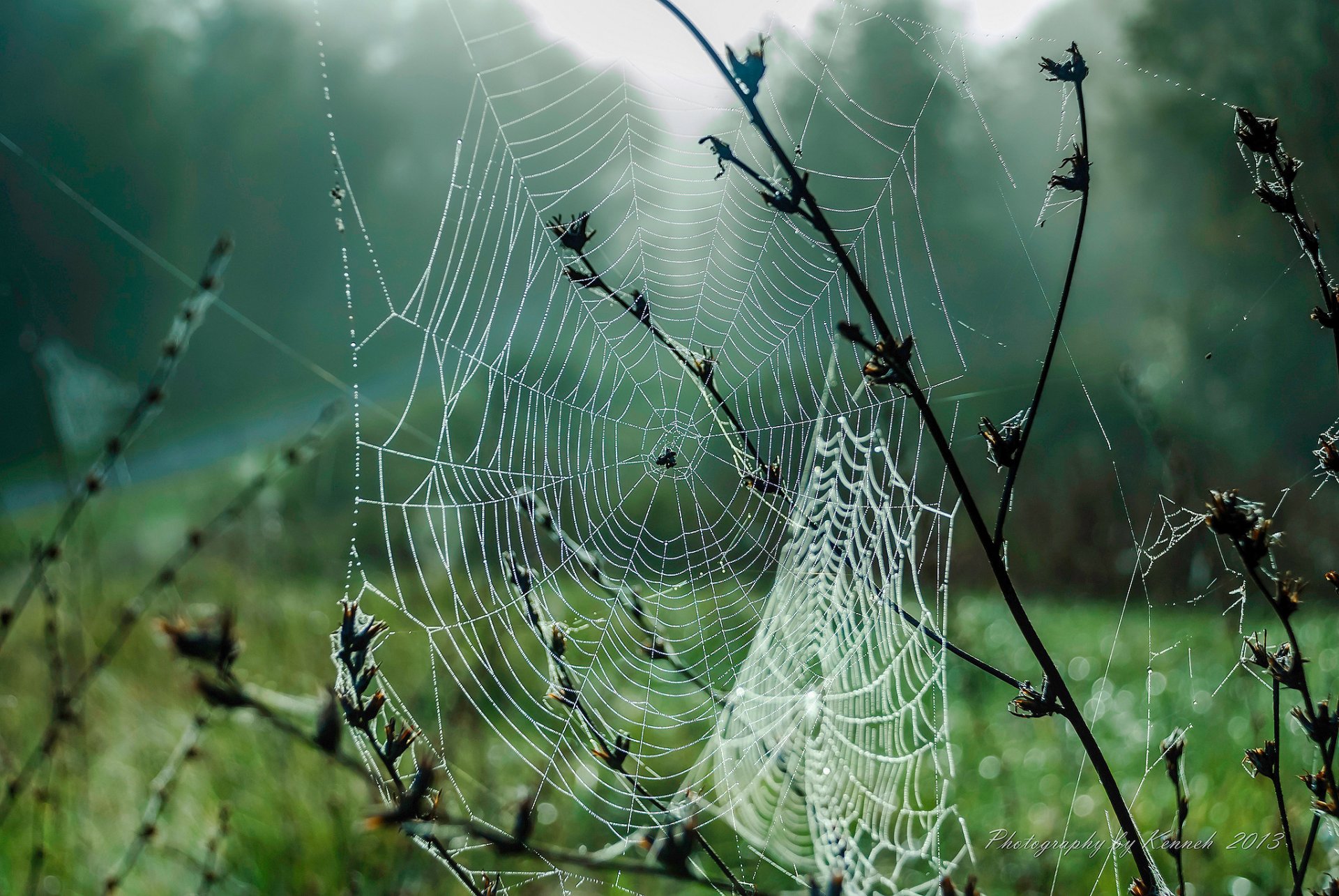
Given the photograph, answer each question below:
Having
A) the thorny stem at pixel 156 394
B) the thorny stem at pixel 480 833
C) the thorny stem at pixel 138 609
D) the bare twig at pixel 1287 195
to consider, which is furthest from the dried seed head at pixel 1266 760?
the thorny stem at pixel 156 394

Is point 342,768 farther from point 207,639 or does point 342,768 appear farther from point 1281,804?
point 1281,804

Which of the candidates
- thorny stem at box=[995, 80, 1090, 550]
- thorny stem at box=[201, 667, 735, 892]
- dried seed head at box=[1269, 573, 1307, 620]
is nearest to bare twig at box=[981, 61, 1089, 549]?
thorny stem at box=[995, 80, 1090, 550]

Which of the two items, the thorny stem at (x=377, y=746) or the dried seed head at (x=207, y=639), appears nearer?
the dried seed head at (x=207, y=639)

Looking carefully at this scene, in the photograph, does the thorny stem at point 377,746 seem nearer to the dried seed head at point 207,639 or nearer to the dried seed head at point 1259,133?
the dried seed head at point 207,639

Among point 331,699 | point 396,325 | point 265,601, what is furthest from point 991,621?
point 396,325

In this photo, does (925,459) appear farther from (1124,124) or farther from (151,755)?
(1124,124)
